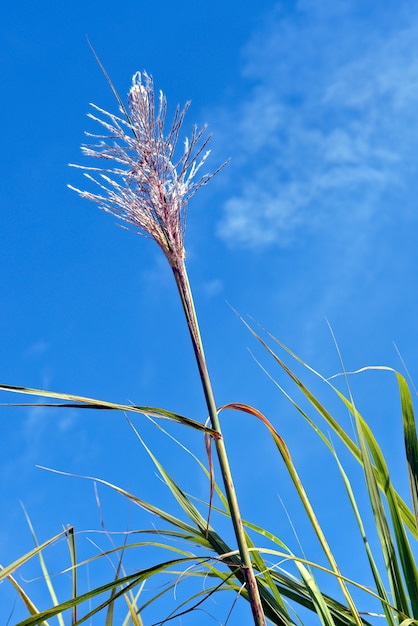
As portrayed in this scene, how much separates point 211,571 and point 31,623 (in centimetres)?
60

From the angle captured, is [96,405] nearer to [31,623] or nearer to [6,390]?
[6,390]

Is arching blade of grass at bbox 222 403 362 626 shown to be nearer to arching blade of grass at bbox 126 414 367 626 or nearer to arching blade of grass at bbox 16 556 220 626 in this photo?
arching blade of grass at bbox 126 414 367 626

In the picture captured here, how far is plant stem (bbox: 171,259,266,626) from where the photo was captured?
1271 mm

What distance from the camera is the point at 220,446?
138 cm

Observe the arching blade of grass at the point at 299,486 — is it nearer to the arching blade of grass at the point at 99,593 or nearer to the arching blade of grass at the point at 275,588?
the arching blade of grass at the point at 275,588

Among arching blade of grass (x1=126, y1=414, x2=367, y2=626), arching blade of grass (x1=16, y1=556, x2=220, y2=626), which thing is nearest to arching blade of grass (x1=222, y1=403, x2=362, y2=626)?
arching blade of grass (x1=126, y1=414, x2=367, y2=626)

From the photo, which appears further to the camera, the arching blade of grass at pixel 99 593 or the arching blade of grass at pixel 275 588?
the arching blade of grass at pixel 275 588

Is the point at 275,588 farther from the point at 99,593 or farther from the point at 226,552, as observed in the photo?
the point at 99,593

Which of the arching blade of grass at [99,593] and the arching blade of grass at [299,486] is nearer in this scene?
the arching blade of grass at [99,593]

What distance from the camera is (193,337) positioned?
1478 millimetres

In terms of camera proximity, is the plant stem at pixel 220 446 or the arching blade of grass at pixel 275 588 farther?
the arching blade of grass at pixel 275 588

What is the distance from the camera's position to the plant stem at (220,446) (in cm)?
127

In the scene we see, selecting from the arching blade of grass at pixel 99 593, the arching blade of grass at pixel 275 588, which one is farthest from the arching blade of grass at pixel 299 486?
the arching blade of grass at pixel 99 593

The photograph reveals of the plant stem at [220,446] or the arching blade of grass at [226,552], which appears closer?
the plant stem at [220,446]
